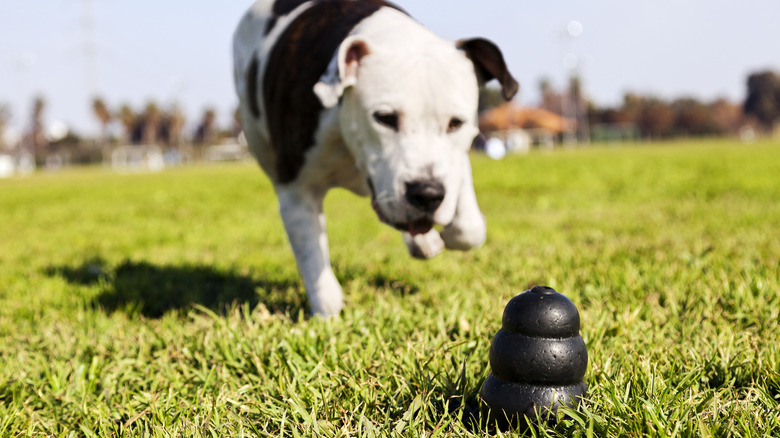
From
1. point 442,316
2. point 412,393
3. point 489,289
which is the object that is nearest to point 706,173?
point 489,289

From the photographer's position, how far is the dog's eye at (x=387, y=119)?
2.77m

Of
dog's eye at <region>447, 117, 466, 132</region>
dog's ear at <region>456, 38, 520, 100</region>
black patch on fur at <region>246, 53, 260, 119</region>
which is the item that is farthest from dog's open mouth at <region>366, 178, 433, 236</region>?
black patch on fur at <region>246, 53, 260, 119</region>

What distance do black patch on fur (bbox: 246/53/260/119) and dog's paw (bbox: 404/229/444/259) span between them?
1.20 m

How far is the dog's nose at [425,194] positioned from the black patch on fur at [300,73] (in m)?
0.69

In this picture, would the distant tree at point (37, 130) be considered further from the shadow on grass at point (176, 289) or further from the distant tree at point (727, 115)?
the distant tree at point (727, 115)

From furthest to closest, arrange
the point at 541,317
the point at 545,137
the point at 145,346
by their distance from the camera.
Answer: the point at 545,137
the point at 145,346
the point at 541,317

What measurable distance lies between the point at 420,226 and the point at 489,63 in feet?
2.70

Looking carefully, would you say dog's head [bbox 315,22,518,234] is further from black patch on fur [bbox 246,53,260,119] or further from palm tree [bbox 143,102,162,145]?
palm tree [bbox 143,102,162,145]

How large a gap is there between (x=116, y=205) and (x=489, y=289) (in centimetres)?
960

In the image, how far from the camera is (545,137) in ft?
305

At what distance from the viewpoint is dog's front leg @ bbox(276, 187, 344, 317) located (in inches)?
128

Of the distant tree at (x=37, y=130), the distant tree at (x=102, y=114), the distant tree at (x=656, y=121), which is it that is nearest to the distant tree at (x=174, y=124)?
the distant tree at (x=102, y=114)

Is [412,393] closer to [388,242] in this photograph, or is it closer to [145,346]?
[145,346]

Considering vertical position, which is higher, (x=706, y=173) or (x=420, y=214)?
(x=420, y=214)
